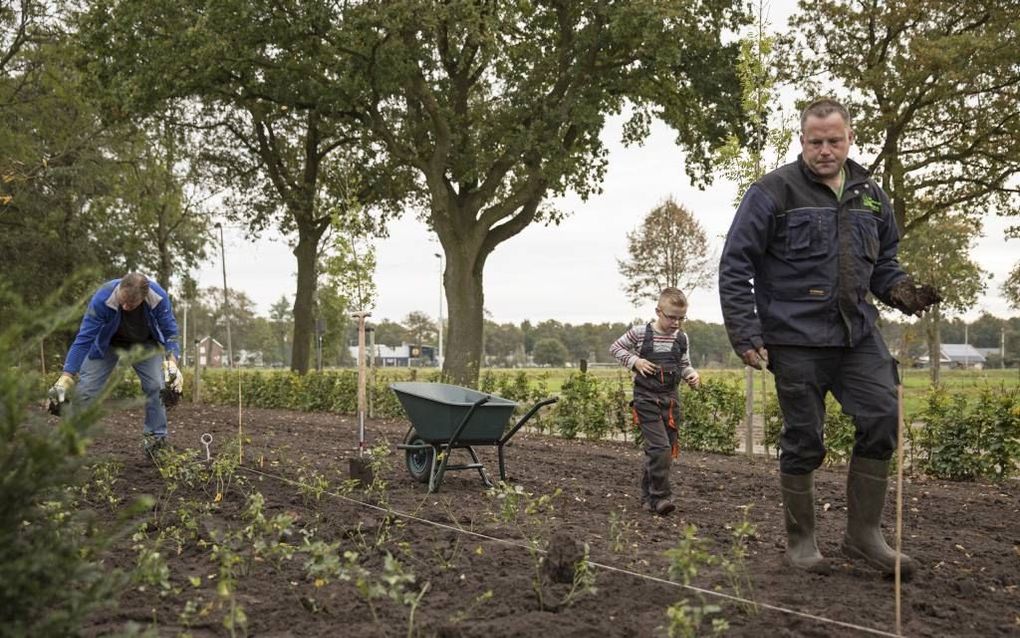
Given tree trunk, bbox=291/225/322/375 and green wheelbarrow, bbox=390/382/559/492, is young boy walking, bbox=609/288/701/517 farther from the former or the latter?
tree trunk, bbox=291/225/322/375

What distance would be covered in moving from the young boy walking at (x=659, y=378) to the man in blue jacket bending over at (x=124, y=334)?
3.16 metres

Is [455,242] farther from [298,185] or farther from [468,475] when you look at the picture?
[468,475]

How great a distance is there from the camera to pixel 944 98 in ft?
52.4

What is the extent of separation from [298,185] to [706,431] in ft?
44.2

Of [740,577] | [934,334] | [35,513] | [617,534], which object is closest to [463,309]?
[617,534]

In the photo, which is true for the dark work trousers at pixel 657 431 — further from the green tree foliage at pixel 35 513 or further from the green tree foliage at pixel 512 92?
the green tree foliage at pixel 512 92

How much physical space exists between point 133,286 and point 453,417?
7.49 ft

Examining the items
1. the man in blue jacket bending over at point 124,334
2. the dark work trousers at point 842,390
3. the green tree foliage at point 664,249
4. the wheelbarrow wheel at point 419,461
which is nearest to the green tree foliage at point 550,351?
the green tree foliage at point 664,249

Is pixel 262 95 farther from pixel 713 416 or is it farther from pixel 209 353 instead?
pixel 209 353

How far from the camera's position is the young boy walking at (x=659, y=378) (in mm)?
5453

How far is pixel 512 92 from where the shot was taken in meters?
16.8

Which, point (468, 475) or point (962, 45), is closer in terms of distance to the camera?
point (468, 475)

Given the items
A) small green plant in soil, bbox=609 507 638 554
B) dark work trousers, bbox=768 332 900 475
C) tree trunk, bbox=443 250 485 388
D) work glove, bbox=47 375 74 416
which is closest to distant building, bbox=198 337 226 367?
tree trunk, bbox=443 250 485 388

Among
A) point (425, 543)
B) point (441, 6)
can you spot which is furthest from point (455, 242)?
point (425, 543)
